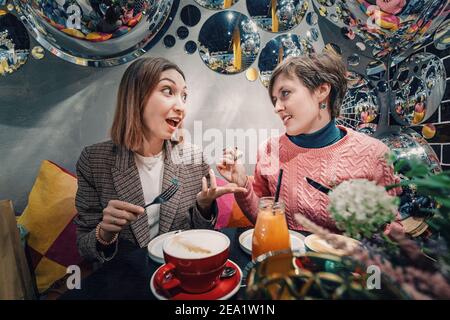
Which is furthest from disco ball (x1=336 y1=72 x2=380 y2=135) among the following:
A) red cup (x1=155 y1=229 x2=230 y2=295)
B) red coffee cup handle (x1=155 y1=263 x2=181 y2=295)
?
red coffee cup handle (x1=155 y1=263 x2=181 y2=295)

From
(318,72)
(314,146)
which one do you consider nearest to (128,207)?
(314,146)

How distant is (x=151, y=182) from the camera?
1320mm

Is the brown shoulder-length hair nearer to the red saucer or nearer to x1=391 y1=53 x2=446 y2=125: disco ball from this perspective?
the red saucer

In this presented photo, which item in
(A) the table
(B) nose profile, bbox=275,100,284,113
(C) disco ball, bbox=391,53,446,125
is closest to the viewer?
(A) the table

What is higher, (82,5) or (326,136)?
(82,5)

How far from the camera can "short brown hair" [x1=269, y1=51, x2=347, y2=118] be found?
4.45ft

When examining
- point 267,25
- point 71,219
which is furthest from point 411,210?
point 71,219

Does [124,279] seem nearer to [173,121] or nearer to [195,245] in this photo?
[195,245]

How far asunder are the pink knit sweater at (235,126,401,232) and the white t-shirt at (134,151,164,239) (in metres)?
0.40

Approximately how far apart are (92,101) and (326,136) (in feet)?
4.62

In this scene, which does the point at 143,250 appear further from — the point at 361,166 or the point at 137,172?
the point at 361,166

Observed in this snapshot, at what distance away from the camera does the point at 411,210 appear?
142cm

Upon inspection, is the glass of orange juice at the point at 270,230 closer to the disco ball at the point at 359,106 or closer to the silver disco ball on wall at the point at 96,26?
the disco ball at the point at 359,106
